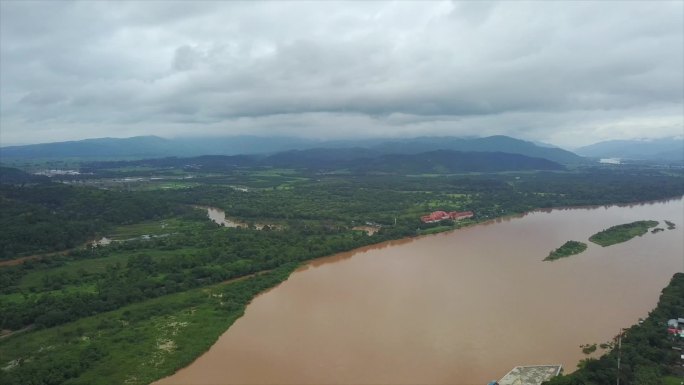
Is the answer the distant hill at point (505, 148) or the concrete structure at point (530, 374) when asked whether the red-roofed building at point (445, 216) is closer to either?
the concrete structure at point (530, 374)

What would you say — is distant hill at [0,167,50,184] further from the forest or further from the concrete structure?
the concrete structure

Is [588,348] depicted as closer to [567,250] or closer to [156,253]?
[567,250]

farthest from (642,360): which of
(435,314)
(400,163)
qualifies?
(400,163)

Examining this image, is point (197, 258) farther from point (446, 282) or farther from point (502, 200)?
point (502, 200)

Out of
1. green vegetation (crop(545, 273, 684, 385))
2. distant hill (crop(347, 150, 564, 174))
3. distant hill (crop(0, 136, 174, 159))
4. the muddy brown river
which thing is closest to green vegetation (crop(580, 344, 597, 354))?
the muddy brown river

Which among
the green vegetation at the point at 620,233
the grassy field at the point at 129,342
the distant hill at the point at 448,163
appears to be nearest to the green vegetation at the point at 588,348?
the grassy field at the point at 129,342

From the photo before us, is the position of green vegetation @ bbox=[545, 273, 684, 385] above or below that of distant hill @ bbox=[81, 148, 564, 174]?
below
